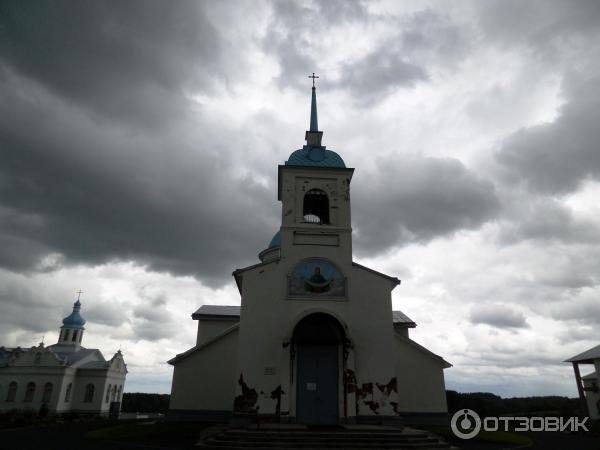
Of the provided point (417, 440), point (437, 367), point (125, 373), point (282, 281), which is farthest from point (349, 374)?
point (125, 373)

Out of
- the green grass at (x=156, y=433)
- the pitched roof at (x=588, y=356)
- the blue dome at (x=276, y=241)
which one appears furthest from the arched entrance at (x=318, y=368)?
the pitched roof at (x=588, y=356)

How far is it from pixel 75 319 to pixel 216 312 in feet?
120

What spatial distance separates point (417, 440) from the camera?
1380 cm

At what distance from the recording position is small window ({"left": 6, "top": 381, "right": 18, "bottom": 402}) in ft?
147

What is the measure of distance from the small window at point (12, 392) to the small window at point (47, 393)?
131 inches

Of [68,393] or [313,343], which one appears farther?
[68,393]

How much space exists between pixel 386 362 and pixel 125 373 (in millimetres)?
46424

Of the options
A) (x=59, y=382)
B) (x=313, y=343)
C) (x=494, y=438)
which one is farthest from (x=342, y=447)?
(x=59, y=382)

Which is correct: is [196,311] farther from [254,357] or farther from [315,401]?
[315,401]

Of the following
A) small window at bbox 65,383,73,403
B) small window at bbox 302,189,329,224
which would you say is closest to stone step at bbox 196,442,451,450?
small window at bbox 302,189,329,224

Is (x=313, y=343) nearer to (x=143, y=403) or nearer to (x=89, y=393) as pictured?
(x=89, y=393)

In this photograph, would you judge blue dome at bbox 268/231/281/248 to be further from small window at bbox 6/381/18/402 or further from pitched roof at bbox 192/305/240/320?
small window at bbox 6/381/18/402

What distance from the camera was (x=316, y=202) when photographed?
69.1 feet

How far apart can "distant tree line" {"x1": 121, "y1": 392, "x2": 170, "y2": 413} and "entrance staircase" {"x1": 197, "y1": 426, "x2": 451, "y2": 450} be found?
6296cm
